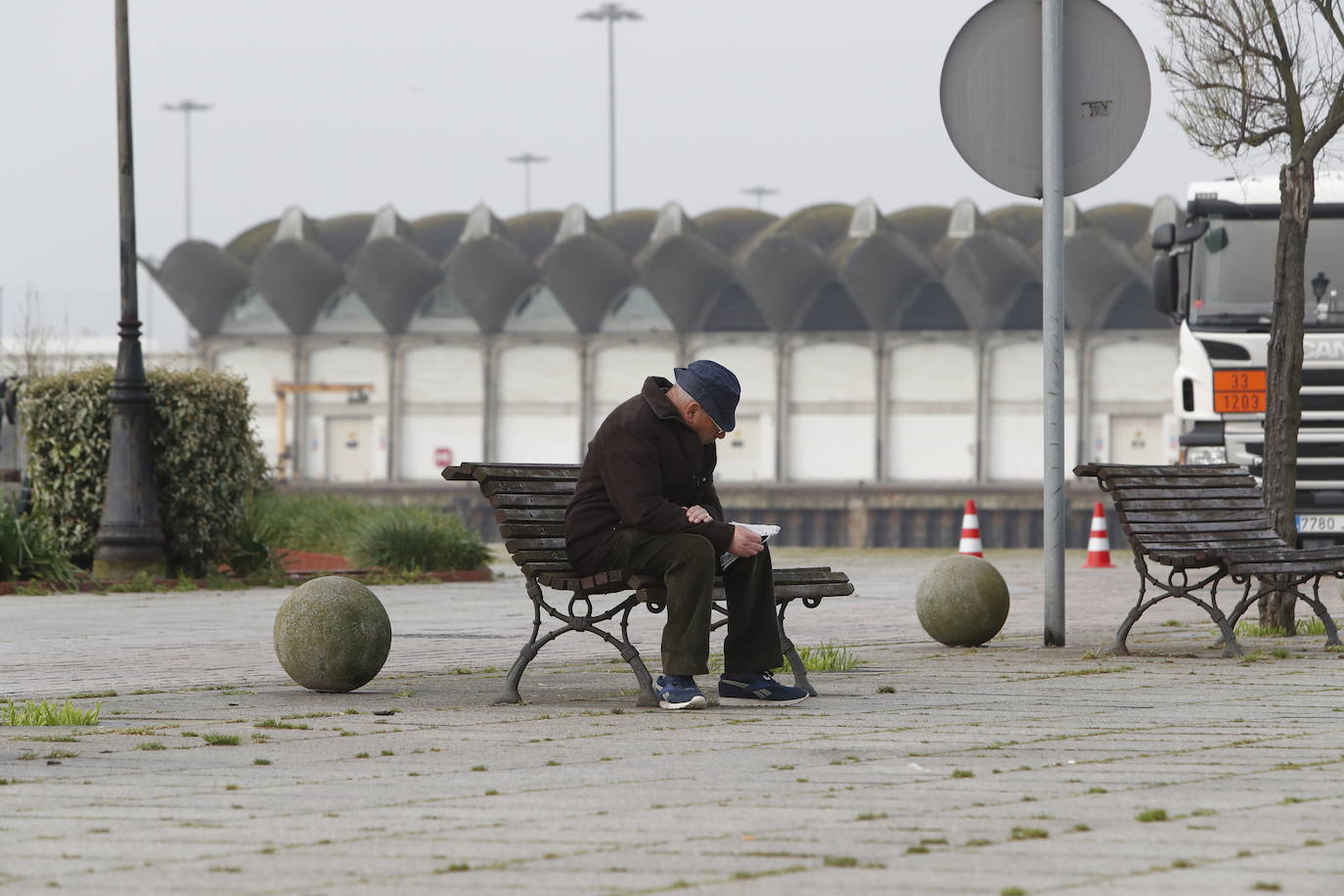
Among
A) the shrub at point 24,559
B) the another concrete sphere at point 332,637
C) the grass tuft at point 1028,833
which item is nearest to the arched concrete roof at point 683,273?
the shrub at point 24,559

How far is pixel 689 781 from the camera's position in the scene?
534 centimetres

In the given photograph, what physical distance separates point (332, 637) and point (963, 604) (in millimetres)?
3635

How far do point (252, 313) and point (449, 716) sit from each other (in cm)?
6323

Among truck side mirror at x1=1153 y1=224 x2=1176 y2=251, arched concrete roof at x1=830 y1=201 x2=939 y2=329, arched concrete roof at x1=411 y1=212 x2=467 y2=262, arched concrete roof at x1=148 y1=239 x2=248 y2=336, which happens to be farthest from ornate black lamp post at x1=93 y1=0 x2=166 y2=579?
arched concrete roof at x1=411 y1=212 x2=467 y2=262

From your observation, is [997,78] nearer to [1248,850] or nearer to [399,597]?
[1248,850]

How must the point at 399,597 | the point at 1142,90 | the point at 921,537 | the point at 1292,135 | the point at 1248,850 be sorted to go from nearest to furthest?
the point at 1248,850 → the point at 1142,90 → the point at 1292,135 → the point at 399,597 → the point at 921,537

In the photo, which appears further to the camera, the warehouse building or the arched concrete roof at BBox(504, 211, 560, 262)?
the arched concrete roof at BBox(504, 211, 560, 262)

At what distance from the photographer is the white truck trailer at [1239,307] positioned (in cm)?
1647

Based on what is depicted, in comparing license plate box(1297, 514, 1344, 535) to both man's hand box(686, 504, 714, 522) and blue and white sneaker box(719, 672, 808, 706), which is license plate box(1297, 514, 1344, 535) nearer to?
blue and white sneaker box(719, 672, 808, 706)

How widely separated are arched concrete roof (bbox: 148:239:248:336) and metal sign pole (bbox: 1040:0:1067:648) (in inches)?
2387

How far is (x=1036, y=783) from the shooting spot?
5.24 metres

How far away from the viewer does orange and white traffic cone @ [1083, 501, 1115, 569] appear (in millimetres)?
21656

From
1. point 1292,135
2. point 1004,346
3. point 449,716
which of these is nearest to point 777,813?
point 449,716

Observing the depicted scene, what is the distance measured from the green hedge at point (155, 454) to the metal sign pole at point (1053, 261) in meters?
9.11
